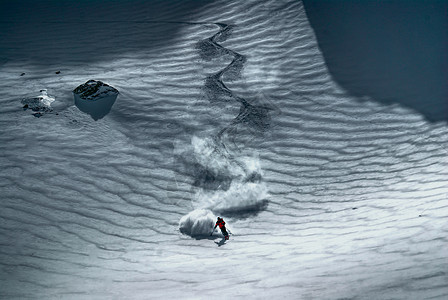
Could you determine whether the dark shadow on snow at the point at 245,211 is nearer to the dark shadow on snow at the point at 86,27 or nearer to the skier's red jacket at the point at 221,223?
the skier's red jacket at the point at 221,223

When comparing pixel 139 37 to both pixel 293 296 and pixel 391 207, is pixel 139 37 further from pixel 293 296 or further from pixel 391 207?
pixel 293 296

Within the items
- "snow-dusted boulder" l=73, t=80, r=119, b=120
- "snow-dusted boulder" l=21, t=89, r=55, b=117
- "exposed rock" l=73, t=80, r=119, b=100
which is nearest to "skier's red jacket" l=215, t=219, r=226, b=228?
"snow-dusted boulder" l=73, t=80, r=119, b=120

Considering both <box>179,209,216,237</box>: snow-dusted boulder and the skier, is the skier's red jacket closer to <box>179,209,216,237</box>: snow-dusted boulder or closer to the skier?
the skier

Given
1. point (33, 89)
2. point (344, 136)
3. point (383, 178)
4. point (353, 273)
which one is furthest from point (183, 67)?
point (353, 273)

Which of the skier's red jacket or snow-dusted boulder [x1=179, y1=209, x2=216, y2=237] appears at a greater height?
the skier's red jacket

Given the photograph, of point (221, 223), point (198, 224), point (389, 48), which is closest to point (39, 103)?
point (198, 224)

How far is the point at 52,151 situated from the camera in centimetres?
902

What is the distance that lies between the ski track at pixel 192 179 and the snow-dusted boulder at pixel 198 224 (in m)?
0.16

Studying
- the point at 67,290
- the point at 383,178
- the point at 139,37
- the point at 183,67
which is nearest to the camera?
the point at 67,290

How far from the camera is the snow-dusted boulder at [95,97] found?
994 cm

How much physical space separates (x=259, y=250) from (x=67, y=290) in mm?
2629

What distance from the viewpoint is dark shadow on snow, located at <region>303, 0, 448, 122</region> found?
984 centimetres

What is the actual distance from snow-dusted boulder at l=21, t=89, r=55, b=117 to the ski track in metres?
0.18

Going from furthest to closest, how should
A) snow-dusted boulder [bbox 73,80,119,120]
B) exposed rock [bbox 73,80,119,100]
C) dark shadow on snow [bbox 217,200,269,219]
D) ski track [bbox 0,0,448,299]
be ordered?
exposed rock [bbox 73,80,119,100]
snow-dusted boulder [bbox 73,80,119,120]
dark shadow on snow [bbox 217,200,269,219]
ski track [bbox 0,0,448,299]
